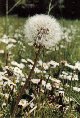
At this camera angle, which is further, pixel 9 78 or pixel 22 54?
pixel 22 54

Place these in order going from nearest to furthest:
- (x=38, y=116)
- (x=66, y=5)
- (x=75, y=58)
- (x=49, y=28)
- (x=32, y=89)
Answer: (x=49, y=28), (x=38, y=116), (x=32, y=89), (x=75, y=58), (x=66, y=5)

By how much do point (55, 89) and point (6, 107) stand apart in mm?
633

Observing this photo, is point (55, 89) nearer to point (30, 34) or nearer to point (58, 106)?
point (58, 106)

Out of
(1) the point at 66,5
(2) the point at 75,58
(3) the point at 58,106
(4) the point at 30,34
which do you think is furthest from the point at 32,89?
(1) the point at 66,5

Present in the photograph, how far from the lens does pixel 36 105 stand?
13.2 feet

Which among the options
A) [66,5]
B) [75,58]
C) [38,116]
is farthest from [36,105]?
[66,5]

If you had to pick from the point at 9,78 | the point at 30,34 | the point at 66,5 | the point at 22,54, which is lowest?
the point at 66,5

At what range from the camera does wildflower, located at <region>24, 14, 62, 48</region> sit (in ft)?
10.8

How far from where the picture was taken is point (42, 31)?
129 inches

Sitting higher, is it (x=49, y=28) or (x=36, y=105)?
(x=49, y=28)

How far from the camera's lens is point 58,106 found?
4.10m

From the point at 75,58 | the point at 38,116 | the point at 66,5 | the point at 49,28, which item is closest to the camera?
the point at 49,28

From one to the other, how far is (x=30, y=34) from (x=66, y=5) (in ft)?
117

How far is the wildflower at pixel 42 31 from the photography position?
10.8ft
